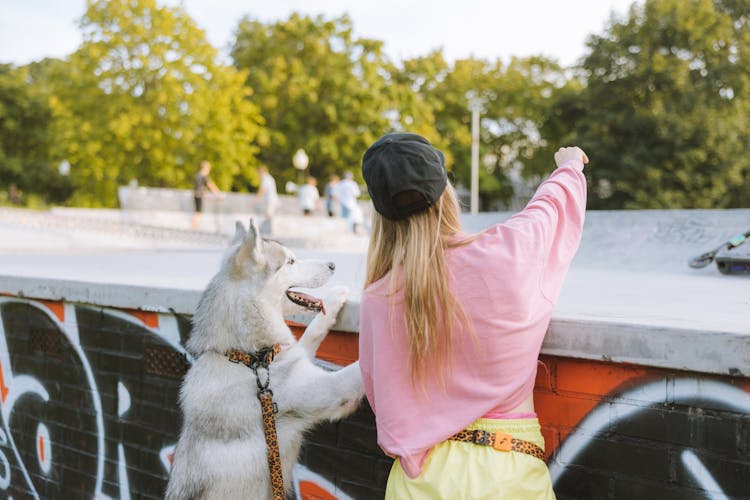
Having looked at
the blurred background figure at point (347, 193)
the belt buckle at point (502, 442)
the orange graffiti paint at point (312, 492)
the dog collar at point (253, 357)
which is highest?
the blurred background figure at point (347, 193)

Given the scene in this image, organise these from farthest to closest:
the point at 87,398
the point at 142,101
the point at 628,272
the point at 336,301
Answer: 1. the point at 142,101
2. the point at 628,272
3. the point at 87,398
4. the point at 336,301

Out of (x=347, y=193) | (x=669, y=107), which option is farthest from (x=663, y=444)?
(x=669, y=107)

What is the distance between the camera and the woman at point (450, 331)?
2.35 m

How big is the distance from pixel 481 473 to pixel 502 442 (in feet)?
0.45

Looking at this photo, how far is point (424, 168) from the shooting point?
2.36 m

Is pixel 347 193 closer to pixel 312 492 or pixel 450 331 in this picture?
pixel 312 492

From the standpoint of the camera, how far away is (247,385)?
10.8 ft

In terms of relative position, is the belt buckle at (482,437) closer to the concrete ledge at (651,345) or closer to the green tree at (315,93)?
the concrete ledge at (651,345)

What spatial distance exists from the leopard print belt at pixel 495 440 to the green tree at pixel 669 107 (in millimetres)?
33861

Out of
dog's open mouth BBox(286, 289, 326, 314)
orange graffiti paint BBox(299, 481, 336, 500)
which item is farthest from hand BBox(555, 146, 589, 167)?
orange graffiti paint BBox(299, 481, 336, 500)

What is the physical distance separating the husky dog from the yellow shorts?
2.69ft

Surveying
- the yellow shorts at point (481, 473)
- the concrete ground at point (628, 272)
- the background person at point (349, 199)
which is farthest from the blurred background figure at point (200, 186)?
the yellow shorts at point (481, 473)

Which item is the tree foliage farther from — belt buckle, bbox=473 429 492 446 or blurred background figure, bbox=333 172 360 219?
belt buckle, bbox=473 429 492 446

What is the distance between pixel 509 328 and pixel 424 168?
24.5 inches
